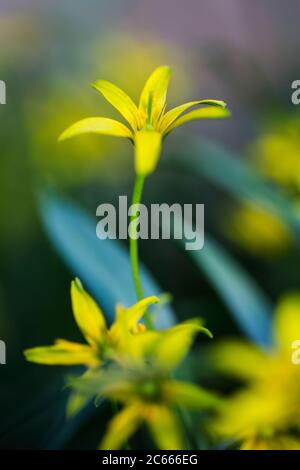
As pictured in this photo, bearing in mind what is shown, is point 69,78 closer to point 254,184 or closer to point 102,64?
point 102,64

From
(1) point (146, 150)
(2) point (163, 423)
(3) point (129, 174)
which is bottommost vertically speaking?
(2) point (163, 423)

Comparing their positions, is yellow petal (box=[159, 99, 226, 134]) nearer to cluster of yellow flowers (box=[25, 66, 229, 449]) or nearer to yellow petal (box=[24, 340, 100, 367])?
cluster of yellow flowers (box=[25, 66, 229, 449])

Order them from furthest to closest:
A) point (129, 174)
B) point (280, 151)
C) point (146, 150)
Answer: point (129, 174), point (280, 151), point (146, 150)

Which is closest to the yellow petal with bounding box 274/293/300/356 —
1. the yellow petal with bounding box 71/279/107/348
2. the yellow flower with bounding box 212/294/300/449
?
the yellow flower with bounding box 212/294/300/449

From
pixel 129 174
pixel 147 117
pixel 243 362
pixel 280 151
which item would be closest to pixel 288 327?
pixel 243 362

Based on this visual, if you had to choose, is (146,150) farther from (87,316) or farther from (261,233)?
(261,233)

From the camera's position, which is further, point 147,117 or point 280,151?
point 280,151

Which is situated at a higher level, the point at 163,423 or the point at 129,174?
the point at 129,174

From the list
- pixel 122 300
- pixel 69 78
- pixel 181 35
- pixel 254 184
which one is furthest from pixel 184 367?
pixel 181 35
